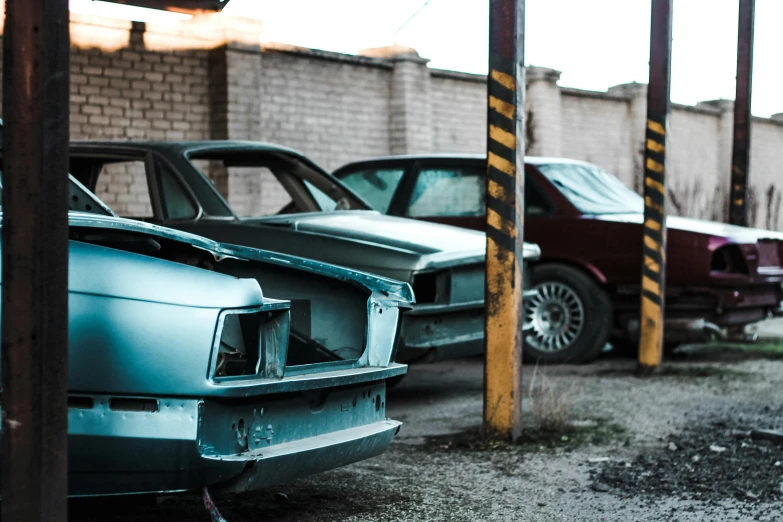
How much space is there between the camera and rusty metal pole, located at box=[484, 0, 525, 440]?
19.3 ft

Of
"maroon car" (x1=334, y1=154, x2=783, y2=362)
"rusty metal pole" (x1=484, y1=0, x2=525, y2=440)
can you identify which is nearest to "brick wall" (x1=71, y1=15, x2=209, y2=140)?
"maroon car" (x1=334, y1=154, x2=783, y2=362)

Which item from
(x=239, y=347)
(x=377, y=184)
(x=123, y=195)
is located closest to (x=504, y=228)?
(x=239, y=347)

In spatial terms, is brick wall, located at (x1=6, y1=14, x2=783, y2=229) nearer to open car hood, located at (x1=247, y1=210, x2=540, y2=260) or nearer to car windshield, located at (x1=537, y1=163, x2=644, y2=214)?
car windshield, located at (x1=537, y1=163, x2=644, y2=214)

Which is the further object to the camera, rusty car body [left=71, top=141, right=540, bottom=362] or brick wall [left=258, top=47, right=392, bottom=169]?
brick wall [left=258, top=47, right=392, bottom=169]

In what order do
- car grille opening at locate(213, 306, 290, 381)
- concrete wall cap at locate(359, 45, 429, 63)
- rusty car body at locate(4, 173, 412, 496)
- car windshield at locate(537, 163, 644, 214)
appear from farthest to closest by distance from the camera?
concrete wall cap at locate(359, 45, 429, 63), car windshield at locate(537, 163, 644, 214), car grille opening at locate(213, 306, 290, 381), rusty car body at locate(4, 173, 412, 496)

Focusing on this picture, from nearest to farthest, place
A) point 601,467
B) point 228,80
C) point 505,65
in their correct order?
point 601,467, point 505,65, point 228,80

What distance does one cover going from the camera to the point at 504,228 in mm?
5883

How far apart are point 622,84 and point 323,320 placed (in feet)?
62.5

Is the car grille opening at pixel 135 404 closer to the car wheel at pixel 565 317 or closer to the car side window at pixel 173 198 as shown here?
the car side window at pixel 173 198

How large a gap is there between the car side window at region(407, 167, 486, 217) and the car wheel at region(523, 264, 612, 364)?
0.80 m

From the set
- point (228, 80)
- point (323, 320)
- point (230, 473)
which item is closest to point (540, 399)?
point (323, 320)

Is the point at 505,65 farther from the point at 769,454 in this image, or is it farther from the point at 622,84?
the point at 622,84

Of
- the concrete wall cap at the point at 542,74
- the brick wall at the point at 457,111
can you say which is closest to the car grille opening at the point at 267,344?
the brick wall at the point at 457,111

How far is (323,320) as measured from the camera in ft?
14.7
